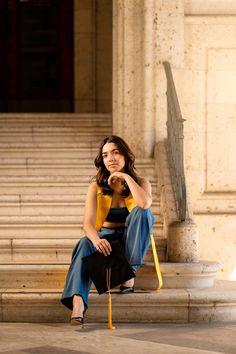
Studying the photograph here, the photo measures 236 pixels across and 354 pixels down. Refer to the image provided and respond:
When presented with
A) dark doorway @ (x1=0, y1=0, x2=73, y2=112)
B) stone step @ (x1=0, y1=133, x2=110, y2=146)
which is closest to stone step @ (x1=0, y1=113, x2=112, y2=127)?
stone step @ (x1=0, y1=133, x2=110, y2=146)

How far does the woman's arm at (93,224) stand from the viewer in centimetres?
657

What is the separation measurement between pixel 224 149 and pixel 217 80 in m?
0.71

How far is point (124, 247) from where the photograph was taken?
6824 millimetres

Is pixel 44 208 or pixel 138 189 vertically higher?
pixel 138 189

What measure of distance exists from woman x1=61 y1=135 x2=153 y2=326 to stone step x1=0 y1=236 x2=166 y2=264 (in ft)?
2.68

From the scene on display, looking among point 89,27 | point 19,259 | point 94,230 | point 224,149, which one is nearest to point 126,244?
point 94,230

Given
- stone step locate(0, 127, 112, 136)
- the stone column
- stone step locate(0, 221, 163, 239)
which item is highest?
the stone column

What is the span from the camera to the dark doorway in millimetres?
14750

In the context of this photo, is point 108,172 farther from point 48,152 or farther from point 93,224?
point 48,152

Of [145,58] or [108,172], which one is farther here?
[145,58]

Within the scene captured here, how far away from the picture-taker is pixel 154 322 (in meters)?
6.80

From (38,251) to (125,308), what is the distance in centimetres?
122

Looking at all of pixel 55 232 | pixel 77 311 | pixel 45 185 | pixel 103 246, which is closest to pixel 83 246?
pixel 103 246

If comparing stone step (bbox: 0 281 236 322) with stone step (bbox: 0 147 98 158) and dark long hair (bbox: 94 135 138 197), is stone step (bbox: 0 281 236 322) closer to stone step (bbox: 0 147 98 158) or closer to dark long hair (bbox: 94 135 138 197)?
dark long hair (bbox: 94 135 138 197)
